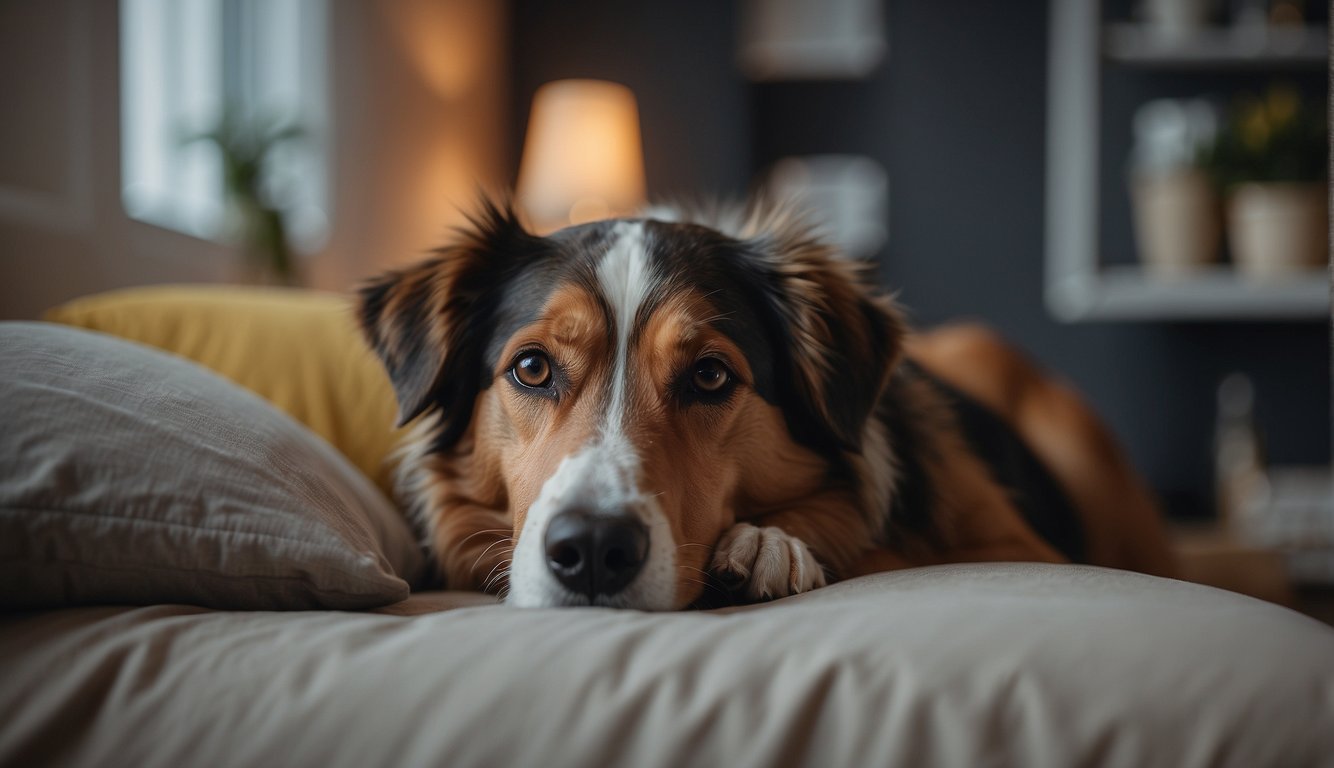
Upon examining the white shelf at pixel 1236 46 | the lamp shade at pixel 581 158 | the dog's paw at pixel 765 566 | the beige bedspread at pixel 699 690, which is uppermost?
the white shelf at pixel 1236 46

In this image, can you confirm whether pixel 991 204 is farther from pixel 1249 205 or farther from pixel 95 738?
pixel 95 738

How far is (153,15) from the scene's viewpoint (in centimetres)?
310

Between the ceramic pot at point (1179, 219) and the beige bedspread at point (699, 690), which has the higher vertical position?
the ceramic pot at point (1179, 219)

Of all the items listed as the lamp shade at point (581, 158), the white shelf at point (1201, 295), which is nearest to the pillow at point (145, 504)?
the lamp shade at point (581, 158)

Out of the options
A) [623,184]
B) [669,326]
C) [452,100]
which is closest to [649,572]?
[669,326]

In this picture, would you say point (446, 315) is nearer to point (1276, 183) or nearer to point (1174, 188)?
point (1174, 188)

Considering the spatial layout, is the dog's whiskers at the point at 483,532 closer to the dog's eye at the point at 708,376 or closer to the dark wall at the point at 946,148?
the dog's eye at the point at 708,376

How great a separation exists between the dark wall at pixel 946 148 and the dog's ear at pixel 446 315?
3664mm

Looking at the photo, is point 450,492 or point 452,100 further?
point 452,100

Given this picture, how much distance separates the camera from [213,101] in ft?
11.3

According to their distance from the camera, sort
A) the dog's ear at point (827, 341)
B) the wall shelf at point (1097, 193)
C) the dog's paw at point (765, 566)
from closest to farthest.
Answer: the dog's paw at point (765, 566) < the dog's ear at point (827, 341) < the wall shelf at point (1097, 193)

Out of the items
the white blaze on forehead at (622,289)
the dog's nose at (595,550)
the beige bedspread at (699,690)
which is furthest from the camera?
the white blaze on forehead at (622,289)

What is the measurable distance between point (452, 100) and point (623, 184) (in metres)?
1.05

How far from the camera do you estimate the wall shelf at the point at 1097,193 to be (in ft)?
14.6
